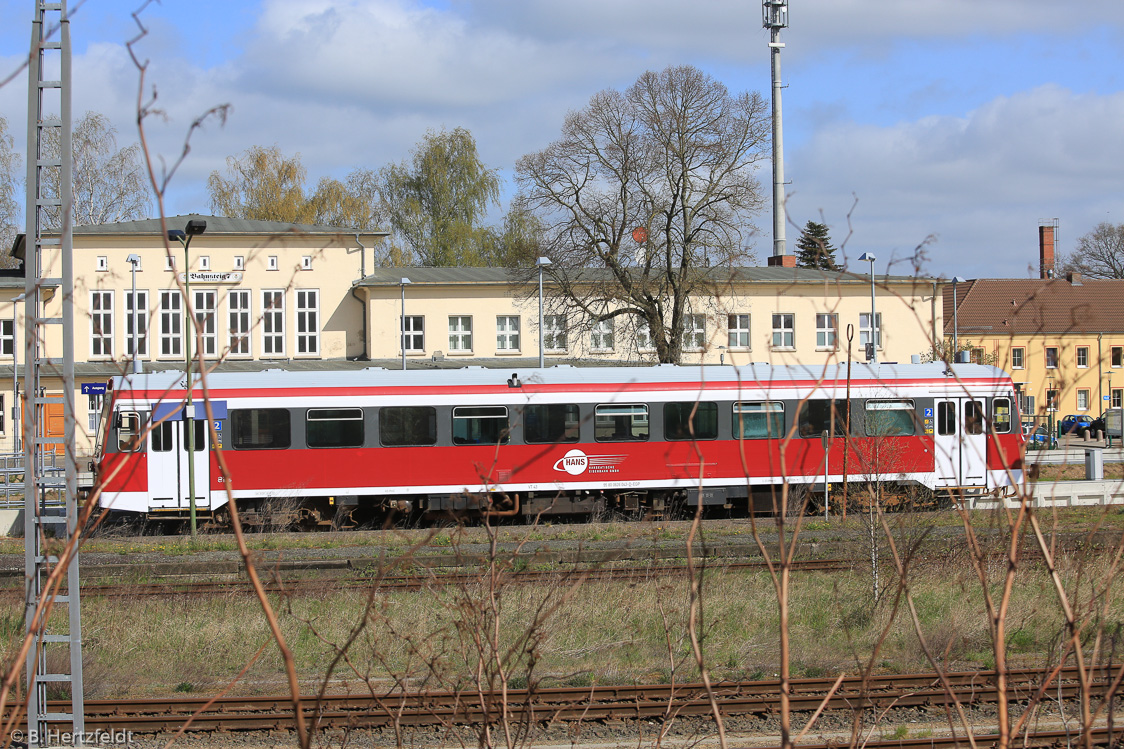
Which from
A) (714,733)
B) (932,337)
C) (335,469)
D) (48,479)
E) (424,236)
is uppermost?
(424,236)

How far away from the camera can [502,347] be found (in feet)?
136

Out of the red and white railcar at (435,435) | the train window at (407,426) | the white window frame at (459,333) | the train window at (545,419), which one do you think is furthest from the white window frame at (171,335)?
the train window at (545,419)

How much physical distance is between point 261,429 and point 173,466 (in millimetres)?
1895

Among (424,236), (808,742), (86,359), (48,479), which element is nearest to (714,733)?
(808,742)

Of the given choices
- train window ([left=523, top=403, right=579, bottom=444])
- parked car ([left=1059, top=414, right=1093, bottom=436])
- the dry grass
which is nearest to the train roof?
train window ([left=523, top=403, right=579, bottom=444])

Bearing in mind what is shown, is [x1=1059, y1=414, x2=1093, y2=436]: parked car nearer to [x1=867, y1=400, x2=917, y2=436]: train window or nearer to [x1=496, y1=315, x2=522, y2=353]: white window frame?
[x1=867, y1=400, x2=917, y2=436]: train window

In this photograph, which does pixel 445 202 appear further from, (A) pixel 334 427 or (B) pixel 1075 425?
(B) pixel 1075 425

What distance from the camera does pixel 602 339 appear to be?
40.2 meters

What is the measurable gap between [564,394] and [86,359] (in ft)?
95.1

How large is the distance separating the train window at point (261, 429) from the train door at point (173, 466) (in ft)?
2.57

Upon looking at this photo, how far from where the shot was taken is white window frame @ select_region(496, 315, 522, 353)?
4162cm

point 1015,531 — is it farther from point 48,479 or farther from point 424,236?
point 424,236

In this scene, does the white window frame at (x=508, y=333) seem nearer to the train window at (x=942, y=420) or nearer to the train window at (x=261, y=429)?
the train window at (x=261, y=429)

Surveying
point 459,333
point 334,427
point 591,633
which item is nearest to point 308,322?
point 459,333
